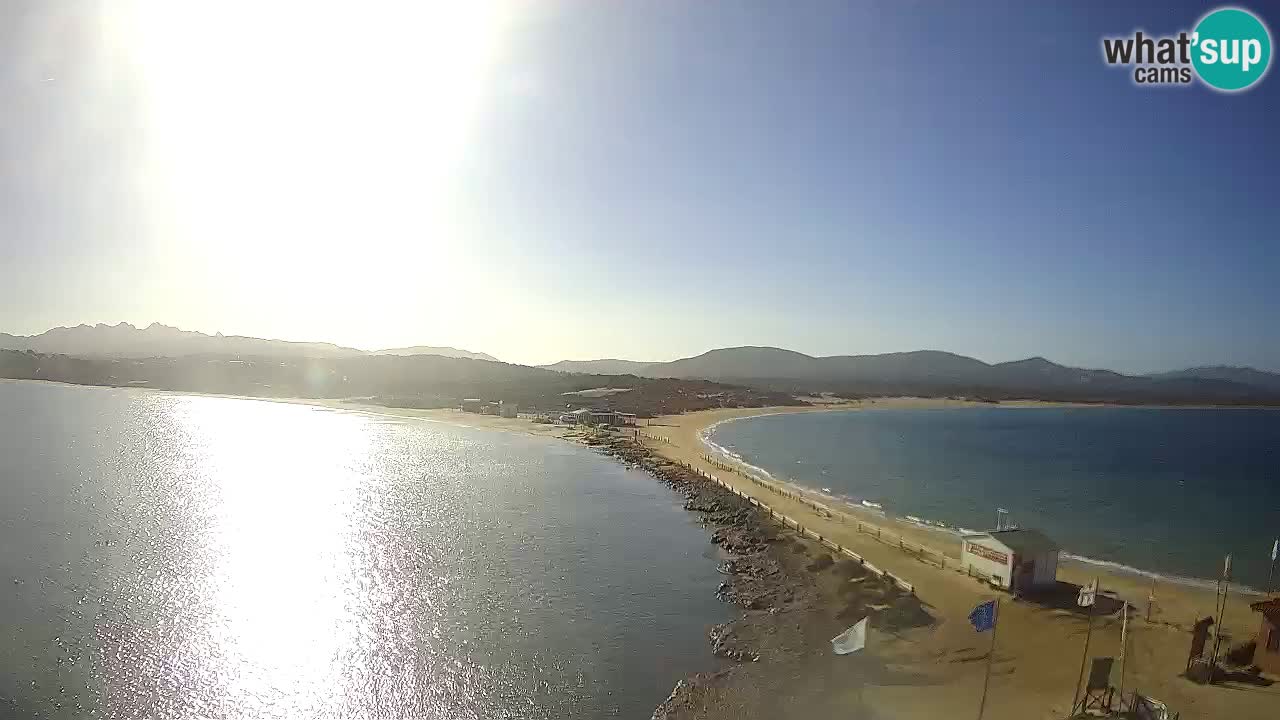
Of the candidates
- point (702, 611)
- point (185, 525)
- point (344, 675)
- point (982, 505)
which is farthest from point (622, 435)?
point (344, 675)

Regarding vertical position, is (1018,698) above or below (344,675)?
above

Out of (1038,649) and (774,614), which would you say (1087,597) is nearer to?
(1038,649)

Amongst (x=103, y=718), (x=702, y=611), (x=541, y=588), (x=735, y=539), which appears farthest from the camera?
Result: (x=735, y=539)

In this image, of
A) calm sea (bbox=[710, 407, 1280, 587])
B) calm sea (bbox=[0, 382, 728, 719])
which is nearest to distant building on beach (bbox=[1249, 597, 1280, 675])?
calm sea (bbox=[710, 407, 1280, 587])

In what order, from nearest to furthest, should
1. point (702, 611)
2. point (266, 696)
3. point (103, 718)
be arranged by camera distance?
point (103, 718)
point (266, 696)
point (702, 611)

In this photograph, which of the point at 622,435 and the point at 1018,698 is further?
the point at 622,435

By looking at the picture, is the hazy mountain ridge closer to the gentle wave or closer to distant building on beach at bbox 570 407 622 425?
distant building on beach at bbox 570 407 622 425

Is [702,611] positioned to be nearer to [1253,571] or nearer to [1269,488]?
[1253,571]
